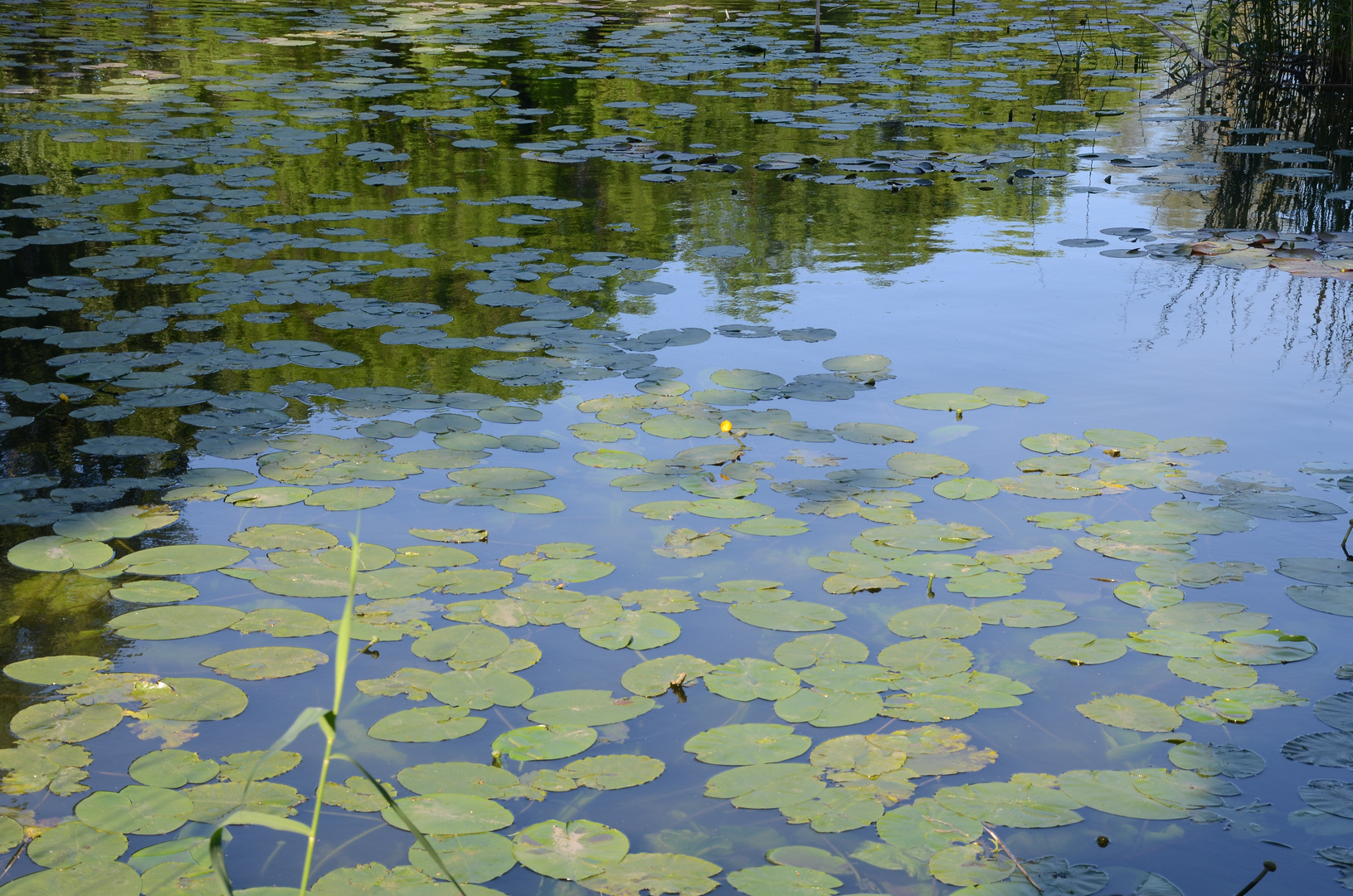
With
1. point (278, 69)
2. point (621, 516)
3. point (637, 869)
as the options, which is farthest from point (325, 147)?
point (637, 869)

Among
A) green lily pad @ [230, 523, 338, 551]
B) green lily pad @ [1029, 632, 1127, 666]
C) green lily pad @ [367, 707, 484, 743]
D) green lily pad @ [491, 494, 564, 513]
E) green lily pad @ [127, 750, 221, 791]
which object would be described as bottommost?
green lily pad @ [127, 750, 221, 791]

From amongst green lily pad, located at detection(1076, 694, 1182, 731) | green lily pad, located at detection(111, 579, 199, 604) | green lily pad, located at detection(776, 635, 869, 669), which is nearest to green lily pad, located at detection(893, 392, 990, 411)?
green lily pad, located at detection(776, 635, 869, 669)

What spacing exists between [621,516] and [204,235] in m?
2.83

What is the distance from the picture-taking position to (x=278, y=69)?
8.54 meters

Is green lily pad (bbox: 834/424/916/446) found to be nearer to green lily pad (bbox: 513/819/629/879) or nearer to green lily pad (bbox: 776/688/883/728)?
green lily pad (bbox: 776/688/883/728)

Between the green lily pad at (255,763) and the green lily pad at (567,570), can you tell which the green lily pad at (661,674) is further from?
the green lily pad at (255,763)

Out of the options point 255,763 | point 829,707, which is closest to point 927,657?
point 829,707

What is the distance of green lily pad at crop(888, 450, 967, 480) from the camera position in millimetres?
2617

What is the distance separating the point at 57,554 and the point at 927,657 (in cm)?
166

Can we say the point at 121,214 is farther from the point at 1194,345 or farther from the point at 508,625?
the point at 1194,345

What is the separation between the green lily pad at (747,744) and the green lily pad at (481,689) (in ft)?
0.98

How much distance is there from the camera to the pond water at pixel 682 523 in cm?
159

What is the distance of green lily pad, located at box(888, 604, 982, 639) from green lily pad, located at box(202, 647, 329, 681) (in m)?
1.00

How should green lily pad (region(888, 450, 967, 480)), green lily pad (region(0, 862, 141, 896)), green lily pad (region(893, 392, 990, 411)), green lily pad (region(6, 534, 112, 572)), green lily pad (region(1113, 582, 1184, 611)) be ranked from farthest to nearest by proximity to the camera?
green lily pad (region(893, 392, 990, 411)) < green lily pad (region(888, 450, 967, 480)) < green lily pad (region(6, 534, 112, 572)) < green lily pad (region(1113, 582, 1184, 611)) < green lily pad (region(0, 862, 141, 896))
